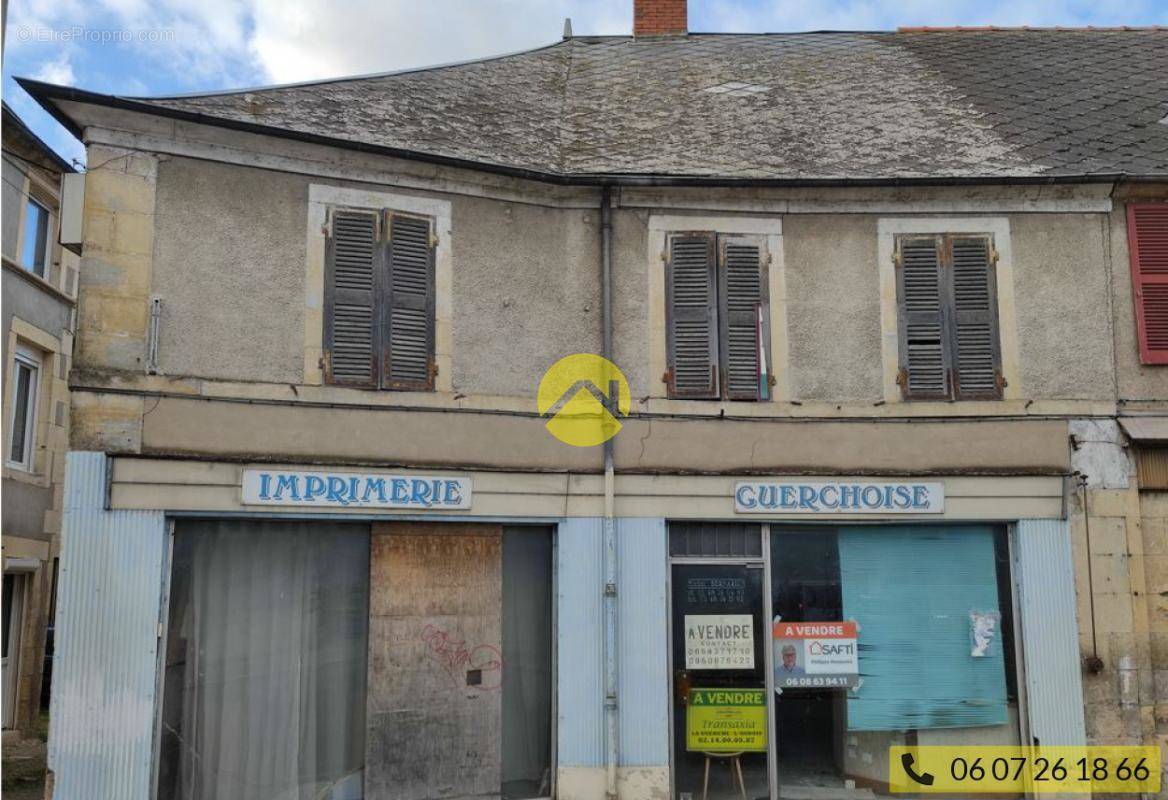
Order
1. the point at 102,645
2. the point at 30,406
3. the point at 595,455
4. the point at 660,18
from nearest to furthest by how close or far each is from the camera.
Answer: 1. the point at 102,645
2. the point at 595,455
3. the point at 30,406
4. the point at 660,18

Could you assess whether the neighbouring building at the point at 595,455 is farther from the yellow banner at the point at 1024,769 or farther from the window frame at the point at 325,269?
the yellow banner at the point at 1024,769

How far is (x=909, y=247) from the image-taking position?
32.5 ft

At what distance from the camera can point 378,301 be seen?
30.1 ft

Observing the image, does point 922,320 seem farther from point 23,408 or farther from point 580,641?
point 23,408

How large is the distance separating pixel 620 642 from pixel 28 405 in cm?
979

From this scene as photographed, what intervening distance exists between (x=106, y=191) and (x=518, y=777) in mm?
5907

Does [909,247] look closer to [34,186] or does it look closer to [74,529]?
[74,529]

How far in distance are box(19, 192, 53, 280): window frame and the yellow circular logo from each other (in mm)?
9200

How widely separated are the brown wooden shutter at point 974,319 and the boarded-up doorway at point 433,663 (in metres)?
4.58

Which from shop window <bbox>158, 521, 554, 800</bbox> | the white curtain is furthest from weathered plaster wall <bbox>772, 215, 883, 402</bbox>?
the white curtain

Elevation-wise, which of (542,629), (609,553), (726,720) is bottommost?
(726,720)

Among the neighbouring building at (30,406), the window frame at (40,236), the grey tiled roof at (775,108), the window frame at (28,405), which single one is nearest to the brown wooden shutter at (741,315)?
the grey tiled roof at (775,108)

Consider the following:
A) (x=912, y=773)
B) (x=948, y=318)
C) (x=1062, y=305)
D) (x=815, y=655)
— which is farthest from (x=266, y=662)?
(x=1062, y=305)

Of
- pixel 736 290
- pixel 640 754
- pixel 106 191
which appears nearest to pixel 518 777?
pixel 640 754
